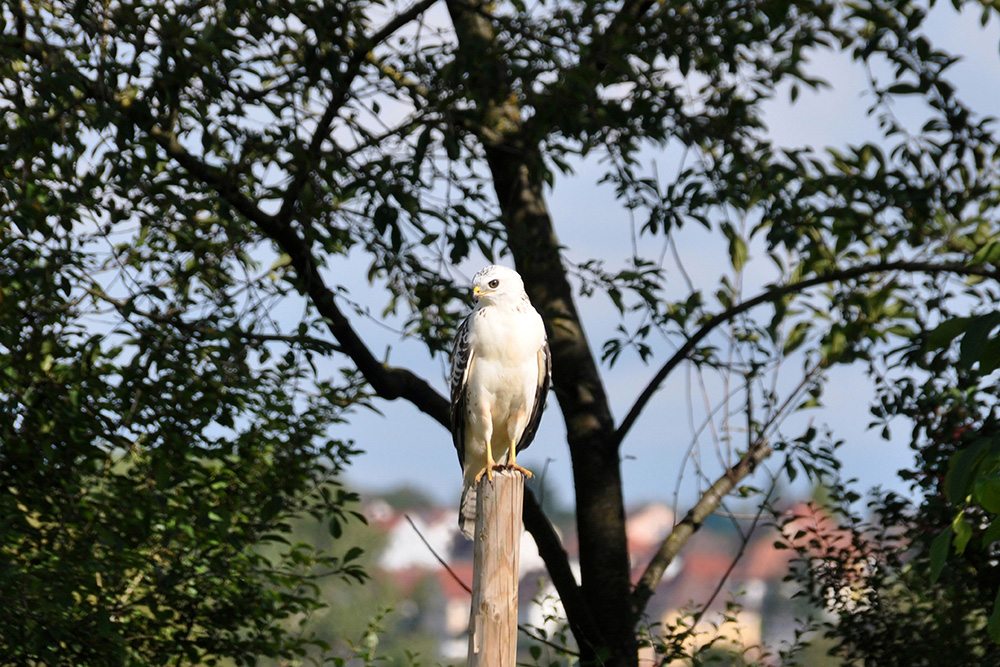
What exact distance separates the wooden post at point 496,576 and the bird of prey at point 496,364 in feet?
2.32

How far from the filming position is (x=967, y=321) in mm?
2068

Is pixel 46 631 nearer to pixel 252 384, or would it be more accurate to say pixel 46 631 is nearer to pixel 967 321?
pixel 252 384

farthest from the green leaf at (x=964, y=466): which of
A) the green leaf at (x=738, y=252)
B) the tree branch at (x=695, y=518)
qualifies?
the tree branch at (x=695, y=518)

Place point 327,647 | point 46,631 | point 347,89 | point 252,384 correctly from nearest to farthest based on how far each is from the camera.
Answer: point 46,631, point 252,384, point 347,89, point 327,647

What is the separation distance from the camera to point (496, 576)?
10.4ft

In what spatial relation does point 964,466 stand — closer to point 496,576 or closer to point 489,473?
point 496,576

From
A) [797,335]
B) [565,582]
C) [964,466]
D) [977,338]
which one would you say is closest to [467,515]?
[565,582]

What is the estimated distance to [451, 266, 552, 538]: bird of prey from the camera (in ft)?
13.2

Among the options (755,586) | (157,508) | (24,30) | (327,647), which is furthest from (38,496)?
(755,586)

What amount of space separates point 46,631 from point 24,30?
2889 millimetres

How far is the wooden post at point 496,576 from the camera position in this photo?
313 centimetres

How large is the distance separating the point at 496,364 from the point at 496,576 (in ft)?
3.52

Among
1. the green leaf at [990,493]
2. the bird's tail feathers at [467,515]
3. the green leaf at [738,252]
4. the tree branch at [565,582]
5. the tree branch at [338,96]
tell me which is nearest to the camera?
the green leaf at [990,493]

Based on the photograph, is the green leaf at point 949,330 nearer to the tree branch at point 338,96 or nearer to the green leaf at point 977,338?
the green leaf at point 977,338
